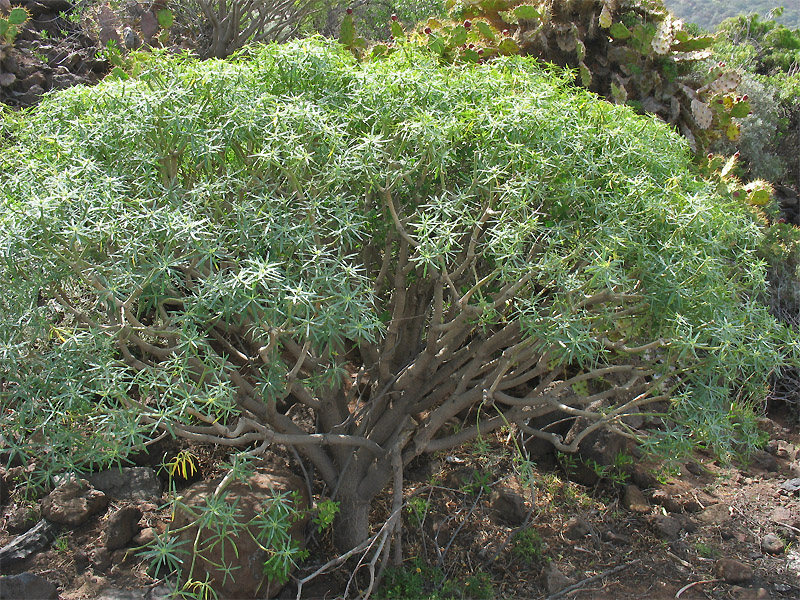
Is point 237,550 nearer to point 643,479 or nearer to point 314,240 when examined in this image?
point 314,240

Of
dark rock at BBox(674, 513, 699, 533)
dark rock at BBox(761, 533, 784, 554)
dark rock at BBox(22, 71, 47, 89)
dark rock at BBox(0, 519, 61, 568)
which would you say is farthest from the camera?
dark rock at BBox(22, 71, 47, 89)

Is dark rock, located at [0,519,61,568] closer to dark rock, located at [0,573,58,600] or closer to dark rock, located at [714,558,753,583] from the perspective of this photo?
dark rock, located at [0,573,58,600]

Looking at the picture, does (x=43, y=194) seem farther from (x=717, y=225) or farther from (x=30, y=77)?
(x=30, y=77)

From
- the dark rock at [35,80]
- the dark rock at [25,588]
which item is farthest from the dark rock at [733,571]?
the dark rock at [35,80]

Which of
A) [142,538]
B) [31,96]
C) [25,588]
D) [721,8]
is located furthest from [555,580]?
[721,8]

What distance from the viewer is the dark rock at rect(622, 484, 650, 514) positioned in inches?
147

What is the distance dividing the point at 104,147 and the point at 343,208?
0.93 metres

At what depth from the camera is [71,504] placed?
3.14 meters

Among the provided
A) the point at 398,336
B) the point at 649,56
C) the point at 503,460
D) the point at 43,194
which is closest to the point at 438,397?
the point at 398,336

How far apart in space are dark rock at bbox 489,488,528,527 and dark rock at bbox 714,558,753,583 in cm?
91

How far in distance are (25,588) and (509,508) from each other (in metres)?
2.14

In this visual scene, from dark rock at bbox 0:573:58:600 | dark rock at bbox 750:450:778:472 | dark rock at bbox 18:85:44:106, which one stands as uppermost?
dark rock at bbox 18:85:44:106

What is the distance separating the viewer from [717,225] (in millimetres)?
2566

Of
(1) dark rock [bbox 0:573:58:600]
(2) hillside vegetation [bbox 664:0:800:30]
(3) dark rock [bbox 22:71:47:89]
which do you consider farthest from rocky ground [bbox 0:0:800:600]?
(2) hillside vegetation [bbox 664:0:800:30]
